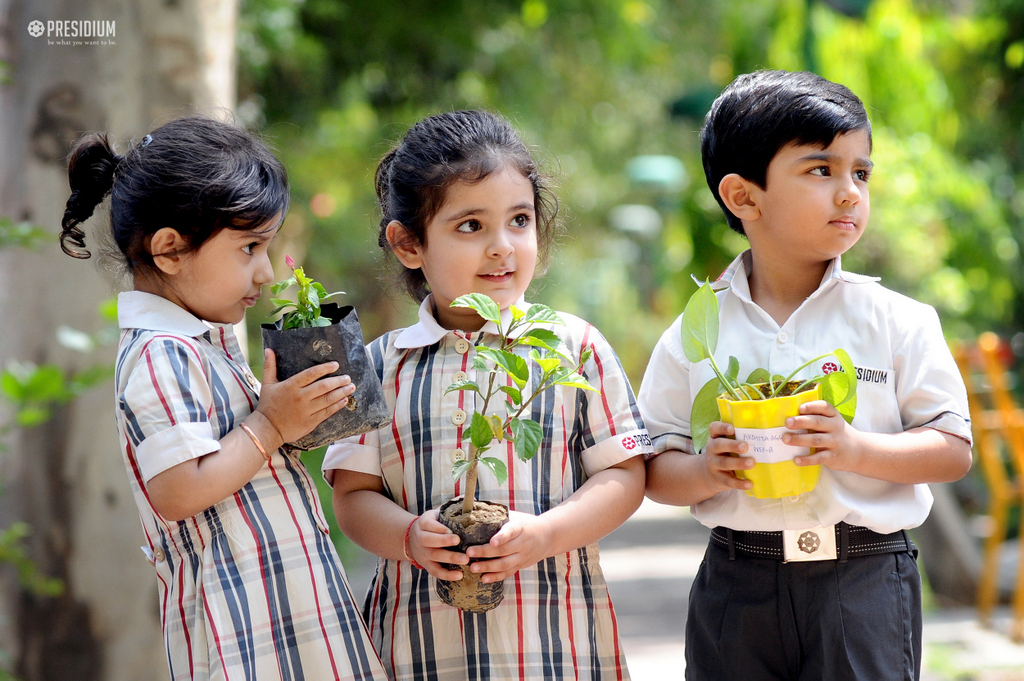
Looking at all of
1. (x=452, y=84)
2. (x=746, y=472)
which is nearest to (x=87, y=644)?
(x=746, y=472)

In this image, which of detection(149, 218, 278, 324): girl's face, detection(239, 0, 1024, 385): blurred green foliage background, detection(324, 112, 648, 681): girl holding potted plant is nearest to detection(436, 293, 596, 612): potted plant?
detection(324, 112, 648, 681): girl holding potted plant

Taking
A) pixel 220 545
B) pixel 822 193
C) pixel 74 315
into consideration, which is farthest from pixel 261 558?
pixel 74 315

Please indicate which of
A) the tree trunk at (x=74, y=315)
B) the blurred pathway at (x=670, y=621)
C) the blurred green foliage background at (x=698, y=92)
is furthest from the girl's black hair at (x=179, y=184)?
the blurred pathway at (x=670, y=621)

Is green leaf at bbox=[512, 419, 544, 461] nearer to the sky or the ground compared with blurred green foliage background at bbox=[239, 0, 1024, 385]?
nearer to the ground

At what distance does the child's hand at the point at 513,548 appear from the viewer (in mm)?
1434

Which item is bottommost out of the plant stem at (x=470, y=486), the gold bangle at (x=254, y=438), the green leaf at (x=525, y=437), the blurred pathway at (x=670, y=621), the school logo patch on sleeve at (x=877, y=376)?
the blurred pathway at (x=670, y=621)

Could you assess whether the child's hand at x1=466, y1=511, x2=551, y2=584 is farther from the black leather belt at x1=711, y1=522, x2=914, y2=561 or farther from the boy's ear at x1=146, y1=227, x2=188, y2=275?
the boy's ear at x1=146, y1=227, x2=188, y2=275

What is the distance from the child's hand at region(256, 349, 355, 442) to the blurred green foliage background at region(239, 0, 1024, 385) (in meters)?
3.33

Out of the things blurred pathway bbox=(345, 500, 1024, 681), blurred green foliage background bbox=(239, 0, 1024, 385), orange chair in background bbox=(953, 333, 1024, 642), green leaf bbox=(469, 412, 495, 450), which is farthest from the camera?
blurred green foliage background bbox=(239, 0, 1024, 385)

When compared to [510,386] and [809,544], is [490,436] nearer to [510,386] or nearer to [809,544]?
[510,386]

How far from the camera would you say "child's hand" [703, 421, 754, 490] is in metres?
1.46

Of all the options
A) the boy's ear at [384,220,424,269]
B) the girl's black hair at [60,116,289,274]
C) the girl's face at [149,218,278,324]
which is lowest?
the girl's face at [149,218,278,324]

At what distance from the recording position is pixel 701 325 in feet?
4.95

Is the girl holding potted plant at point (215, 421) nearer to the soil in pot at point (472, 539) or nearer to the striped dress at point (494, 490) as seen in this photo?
the striped dress at point (494, 490)
